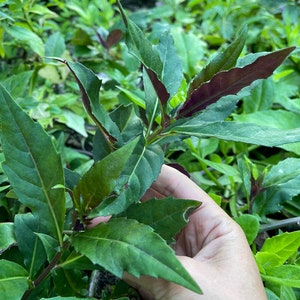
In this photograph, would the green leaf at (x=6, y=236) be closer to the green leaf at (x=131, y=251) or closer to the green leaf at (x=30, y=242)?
the green leaf at (x=30, y=242)

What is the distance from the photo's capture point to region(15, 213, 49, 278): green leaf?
31.9 inches

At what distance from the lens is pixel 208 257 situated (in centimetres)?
81

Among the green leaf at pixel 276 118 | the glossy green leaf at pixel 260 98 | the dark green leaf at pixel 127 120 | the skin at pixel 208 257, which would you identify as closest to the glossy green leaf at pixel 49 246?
the skin at pixel 208 257

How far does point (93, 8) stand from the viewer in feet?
6.14

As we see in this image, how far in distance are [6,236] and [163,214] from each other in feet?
0.89

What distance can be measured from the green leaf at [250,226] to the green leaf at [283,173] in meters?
0.14

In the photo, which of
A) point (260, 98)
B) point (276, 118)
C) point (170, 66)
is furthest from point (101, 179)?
point (260, 98)

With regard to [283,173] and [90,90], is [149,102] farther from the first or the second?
[283,173]

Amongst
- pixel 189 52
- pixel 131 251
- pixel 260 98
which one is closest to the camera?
pixel 131 251

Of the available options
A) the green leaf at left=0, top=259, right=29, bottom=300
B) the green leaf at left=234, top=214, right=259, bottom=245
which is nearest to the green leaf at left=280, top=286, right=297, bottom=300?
the green leaf at left=234, top=214, right=259, bottom=245

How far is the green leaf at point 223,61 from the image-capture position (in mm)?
762

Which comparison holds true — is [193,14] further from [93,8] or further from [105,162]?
[105,162]

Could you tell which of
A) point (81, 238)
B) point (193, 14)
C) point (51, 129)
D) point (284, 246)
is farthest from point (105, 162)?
point (193, 14)

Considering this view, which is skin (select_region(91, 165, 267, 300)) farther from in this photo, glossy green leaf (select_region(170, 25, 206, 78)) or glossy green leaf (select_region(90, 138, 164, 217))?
glossy green leaf (select_region(170, 25, 206, 78))
